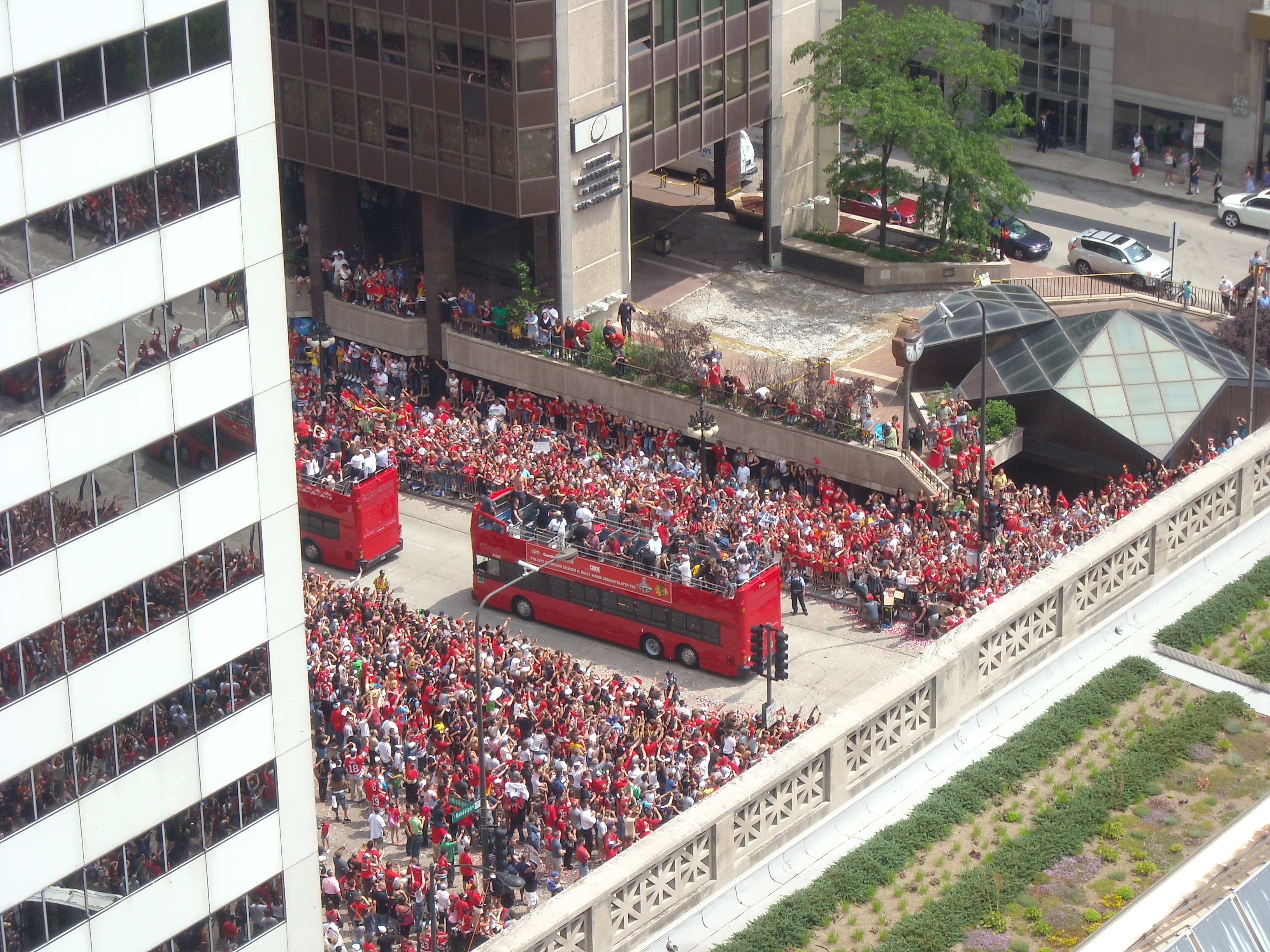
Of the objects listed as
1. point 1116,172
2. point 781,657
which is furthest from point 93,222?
point 1116,172

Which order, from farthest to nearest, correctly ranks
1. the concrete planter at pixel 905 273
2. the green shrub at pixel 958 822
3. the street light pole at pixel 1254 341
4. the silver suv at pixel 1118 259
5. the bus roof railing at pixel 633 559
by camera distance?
1. the silver suv at pixel 1118 259
2. the concrete planter at pixel 905 273
3. the street light pole at pixel 1254 341
4. the bus roof railing at pixel 633 559
5. the green shrub at pixel 958 822

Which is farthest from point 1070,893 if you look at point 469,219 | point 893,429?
point 469,219

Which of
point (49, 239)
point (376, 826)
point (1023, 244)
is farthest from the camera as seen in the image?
point (1023, 244)

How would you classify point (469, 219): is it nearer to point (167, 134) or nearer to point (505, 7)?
point (505, 7)

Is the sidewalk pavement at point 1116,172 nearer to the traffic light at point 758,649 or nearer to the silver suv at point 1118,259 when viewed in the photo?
the silver suv at point 1118,259

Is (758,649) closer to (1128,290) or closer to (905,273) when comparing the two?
(905,273)

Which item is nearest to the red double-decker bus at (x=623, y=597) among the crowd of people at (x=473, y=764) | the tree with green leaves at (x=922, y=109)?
the crowd of people at (x=473, y=764)
